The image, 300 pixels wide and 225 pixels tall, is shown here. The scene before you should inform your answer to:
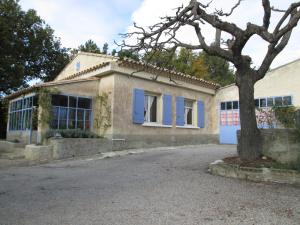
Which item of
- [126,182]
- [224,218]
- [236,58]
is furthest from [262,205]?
[236,58]

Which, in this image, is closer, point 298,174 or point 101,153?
point 298,174

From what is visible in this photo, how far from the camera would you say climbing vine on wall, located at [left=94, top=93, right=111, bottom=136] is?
12.7 m

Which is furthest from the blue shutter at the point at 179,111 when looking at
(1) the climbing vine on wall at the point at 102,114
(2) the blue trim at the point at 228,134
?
(1) the climbing vine on wall at the point at 102,114

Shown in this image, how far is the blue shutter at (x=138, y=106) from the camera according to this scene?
13.2 meters

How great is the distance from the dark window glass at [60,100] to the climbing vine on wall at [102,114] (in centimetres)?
145

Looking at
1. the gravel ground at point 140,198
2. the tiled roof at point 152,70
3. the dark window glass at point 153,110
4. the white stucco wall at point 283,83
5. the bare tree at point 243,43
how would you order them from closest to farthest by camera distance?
the gravel ground at point 140,198 < the bare tree at point 243,43 < the tiled roof at point 152,70 < the dark window glass at point 153,110 < the white stucco wall at point 283,83

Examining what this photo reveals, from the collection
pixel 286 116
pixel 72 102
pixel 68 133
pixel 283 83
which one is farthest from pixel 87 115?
pixel 283 83

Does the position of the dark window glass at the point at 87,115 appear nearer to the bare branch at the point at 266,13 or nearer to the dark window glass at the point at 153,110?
the dark window glass at the point at 153,110

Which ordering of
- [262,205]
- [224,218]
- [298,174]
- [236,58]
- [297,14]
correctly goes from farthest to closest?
[236,58], [297,14], [298,174], [262,205], [224,218]

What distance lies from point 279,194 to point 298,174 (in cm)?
123

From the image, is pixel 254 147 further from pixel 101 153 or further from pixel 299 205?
pixel 101 153

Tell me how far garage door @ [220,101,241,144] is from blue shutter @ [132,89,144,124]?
6.24 meters

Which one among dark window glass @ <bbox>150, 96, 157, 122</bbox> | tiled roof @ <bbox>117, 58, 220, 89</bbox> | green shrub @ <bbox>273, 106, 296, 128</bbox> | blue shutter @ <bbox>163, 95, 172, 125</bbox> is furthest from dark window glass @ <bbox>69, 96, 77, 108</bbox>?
green shrub @ <bbox>273, 106, 296, 128</bbox>

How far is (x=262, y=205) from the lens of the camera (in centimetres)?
490
